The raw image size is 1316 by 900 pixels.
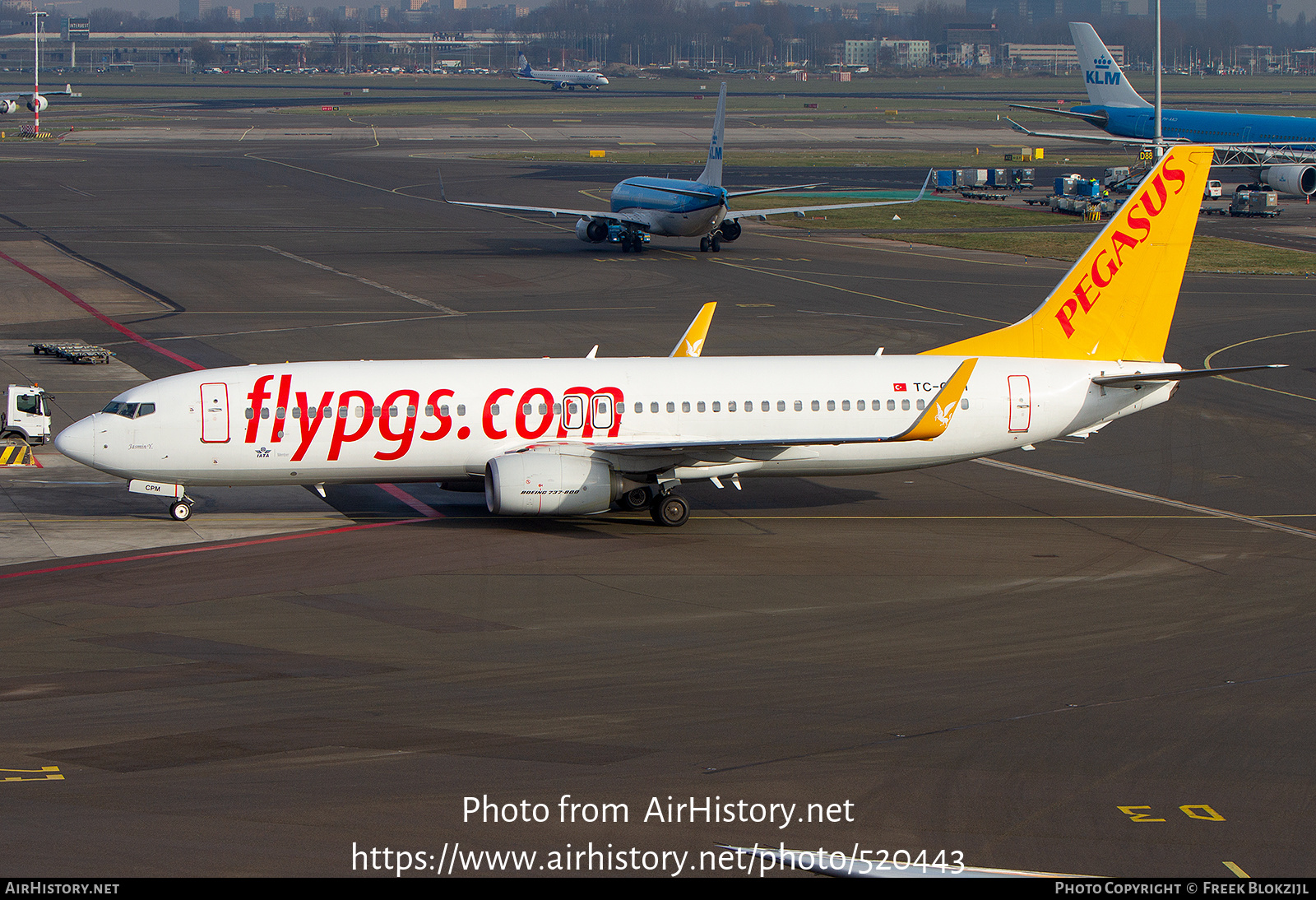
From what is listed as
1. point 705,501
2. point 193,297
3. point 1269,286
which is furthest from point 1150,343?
point 193,297

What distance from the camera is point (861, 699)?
76.7ft

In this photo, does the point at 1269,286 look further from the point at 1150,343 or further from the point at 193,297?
the point at 193,297

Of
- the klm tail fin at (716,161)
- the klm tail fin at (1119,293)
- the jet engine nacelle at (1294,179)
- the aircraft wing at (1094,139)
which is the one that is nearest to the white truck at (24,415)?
the klm tail fin at (1119,293)

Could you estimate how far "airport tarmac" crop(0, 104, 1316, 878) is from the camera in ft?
59.6

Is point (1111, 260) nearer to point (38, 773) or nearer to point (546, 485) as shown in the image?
point (546, 485)

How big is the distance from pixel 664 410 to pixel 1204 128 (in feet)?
380

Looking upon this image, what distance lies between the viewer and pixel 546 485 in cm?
3394

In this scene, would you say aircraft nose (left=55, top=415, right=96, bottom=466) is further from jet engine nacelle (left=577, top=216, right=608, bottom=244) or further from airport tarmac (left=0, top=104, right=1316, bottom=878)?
jet engine nacelle (left=577, top=216, right=608, bottom=244)

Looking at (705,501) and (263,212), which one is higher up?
(263,212)

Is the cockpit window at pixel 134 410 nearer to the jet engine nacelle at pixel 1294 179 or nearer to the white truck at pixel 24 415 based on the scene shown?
the white truck at pixel 24 415

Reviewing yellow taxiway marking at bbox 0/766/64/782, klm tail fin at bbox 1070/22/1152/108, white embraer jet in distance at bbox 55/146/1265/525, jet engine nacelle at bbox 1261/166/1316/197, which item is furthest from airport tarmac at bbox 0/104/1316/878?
klm tail fin at bbox 1070/22/1152/108

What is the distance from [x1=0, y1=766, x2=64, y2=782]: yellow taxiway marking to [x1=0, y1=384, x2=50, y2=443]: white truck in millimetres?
24951

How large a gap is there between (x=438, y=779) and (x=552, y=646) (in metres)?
6.80
